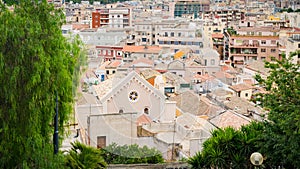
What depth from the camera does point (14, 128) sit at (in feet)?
18.5

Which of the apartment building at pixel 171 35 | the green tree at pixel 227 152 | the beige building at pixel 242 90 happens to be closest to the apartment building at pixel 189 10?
the apartment building at pixel 171 35

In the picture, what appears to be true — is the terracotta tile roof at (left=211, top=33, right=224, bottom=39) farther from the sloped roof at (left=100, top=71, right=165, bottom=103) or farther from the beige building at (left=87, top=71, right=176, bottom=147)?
the sloped roof at (left=100, top=71, right=165, bottom=103)

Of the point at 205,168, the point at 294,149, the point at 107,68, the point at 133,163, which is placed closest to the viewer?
the point at 294,149

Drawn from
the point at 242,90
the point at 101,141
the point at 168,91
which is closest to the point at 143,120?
the point at 101,141

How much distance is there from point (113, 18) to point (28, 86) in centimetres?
4165

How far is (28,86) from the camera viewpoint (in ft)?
18.1

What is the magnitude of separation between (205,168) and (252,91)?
43.0 feet

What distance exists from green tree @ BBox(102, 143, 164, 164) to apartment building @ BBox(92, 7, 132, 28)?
37.3 metres

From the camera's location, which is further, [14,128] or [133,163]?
[133,163]

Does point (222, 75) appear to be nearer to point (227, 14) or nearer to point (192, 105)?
point (192, 105)

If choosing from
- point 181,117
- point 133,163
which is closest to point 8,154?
point 133,163

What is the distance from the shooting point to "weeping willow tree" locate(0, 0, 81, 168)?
5.50 metres

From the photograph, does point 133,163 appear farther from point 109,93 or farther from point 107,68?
point 107,68

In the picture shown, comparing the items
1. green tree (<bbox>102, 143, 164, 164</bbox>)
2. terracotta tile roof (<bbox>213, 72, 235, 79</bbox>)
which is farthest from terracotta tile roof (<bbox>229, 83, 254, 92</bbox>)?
green tree (<bbox>102, 143, 164, 164</bbox>)
